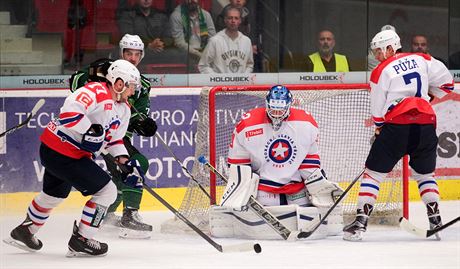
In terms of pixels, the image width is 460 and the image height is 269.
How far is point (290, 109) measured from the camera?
7.57 metres

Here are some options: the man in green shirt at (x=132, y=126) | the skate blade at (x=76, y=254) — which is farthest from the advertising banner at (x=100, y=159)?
the skate blade at (x=76, y=254)

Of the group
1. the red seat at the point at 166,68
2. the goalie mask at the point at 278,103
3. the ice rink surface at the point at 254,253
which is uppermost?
the red seat at the point at 166,68

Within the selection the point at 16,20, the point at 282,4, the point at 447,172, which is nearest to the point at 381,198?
the point at 447,172

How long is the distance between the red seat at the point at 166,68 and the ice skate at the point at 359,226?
7.31ft

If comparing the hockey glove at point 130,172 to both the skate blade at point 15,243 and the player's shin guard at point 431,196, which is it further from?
the player's shin guard at point 431,196

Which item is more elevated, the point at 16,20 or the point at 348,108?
the point at 16,20

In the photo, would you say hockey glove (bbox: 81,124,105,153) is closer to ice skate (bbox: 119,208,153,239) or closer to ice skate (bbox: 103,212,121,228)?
ice skate (bbox: 119,208,153,239)

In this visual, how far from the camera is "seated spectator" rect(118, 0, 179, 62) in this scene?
920cm

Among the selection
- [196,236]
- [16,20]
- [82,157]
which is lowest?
[196,236]

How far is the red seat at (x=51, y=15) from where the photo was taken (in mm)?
9078

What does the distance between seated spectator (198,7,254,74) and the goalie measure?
5.78 feet

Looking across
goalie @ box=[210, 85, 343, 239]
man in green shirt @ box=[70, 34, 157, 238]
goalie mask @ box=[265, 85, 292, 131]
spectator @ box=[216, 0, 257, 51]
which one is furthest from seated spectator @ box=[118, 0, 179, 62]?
goalie mask @ box=[265, 85, 292, 131]

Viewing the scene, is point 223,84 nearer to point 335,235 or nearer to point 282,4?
point 282,4

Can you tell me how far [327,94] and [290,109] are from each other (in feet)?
2.14
